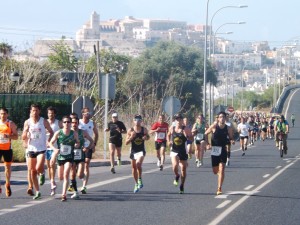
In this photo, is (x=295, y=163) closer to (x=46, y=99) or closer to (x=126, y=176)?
Result: (x=126, y=176)

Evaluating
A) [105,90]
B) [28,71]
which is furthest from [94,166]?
[28,71]

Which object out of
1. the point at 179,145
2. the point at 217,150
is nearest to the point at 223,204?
the point at 217,150

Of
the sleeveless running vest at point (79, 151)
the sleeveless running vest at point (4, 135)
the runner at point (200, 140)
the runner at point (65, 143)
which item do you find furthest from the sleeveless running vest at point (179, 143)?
the runner at point (200, 140)

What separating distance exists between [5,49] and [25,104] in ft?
59.2

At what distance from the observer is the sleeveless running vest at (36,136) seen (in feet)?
63.3

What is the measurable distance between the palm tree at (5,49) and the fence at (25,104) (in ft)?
44.5

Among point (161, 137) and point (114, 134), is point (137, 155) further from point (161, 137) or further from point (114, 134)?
point (161, 137)

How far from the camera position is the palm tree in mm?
64431

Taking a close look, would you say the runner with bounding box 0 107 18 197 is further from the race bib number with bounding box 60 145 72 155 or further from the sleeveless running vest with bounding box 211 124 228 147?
the sleeveless running vest with bounding box 211 124 228 147

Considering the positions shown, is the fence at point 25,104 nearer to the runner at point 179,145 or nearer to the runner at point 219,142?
the runner at point 179,145

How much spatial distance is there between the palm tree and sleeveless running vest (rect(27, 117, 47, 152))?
144 feet

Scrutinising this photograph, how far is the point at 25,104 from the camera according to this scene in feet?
159

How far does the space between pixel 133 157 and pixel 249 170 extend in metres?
9.64

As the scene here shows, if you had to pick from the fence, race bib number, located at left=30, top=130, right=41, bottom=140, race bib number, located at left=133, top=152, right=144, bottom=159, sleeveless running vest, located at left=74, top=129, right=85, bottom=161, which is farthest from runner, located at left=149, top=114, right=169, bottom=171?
the fence
